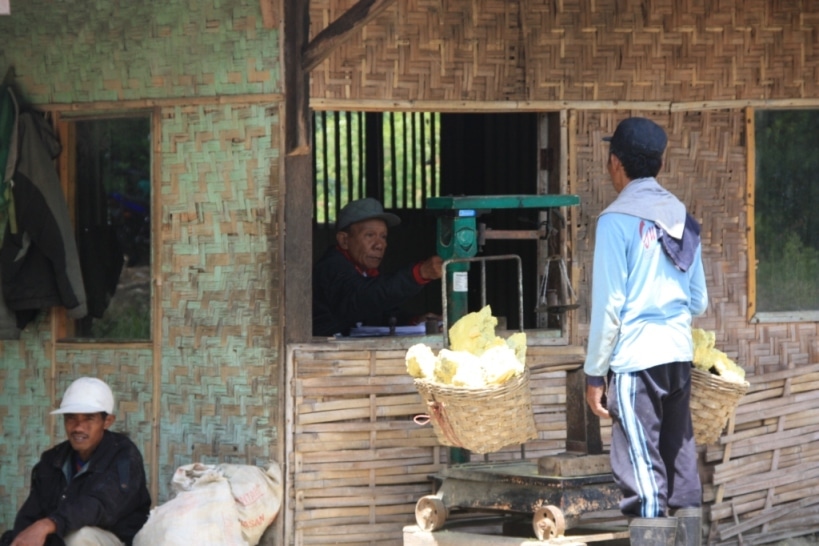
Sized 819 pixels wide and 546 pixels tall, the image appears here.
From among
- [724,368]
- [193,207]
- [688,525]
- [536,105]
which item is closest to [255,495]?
[193,207]

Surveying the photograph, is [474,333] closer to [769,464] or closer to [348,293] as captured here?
[348,293]

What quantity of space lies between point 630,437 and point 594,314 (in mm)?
540

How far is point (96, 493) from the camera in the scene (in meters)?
6.70

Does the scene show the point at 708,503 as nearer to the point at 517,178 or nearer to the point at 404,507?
the point at 404,507

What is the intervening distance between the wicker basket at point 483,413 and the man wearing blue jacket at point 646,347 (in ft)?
1.17

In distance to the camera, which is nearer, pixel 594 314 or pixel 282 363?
pixel 594 314

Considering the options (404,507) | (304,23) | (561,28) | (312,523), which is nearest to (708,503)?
(404,507)

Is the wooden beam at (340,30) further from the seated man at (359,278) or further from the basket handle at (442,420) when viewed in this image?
the basket handle at (442,420)

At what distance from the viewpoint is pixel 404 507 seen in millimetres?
7449

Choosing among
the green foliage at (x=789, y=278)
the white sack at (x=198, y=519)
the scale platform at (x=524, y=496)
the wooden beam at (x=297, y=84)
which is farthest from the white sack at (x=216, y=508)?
the green foliage at (x=789, y=278)

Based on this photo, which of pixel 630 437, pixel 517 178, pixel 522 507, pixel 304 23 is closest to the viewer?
pixel 630 437

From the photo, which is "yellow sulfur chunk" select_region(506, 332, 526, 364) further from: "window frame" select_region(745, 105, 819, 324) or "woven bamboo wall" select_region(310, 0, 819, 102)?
"window frame" select_region(745, 105, 819, 324)

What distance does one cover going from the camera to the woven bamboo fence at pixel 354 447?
7.26 m

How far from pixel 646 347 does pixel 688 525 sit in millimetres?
793
